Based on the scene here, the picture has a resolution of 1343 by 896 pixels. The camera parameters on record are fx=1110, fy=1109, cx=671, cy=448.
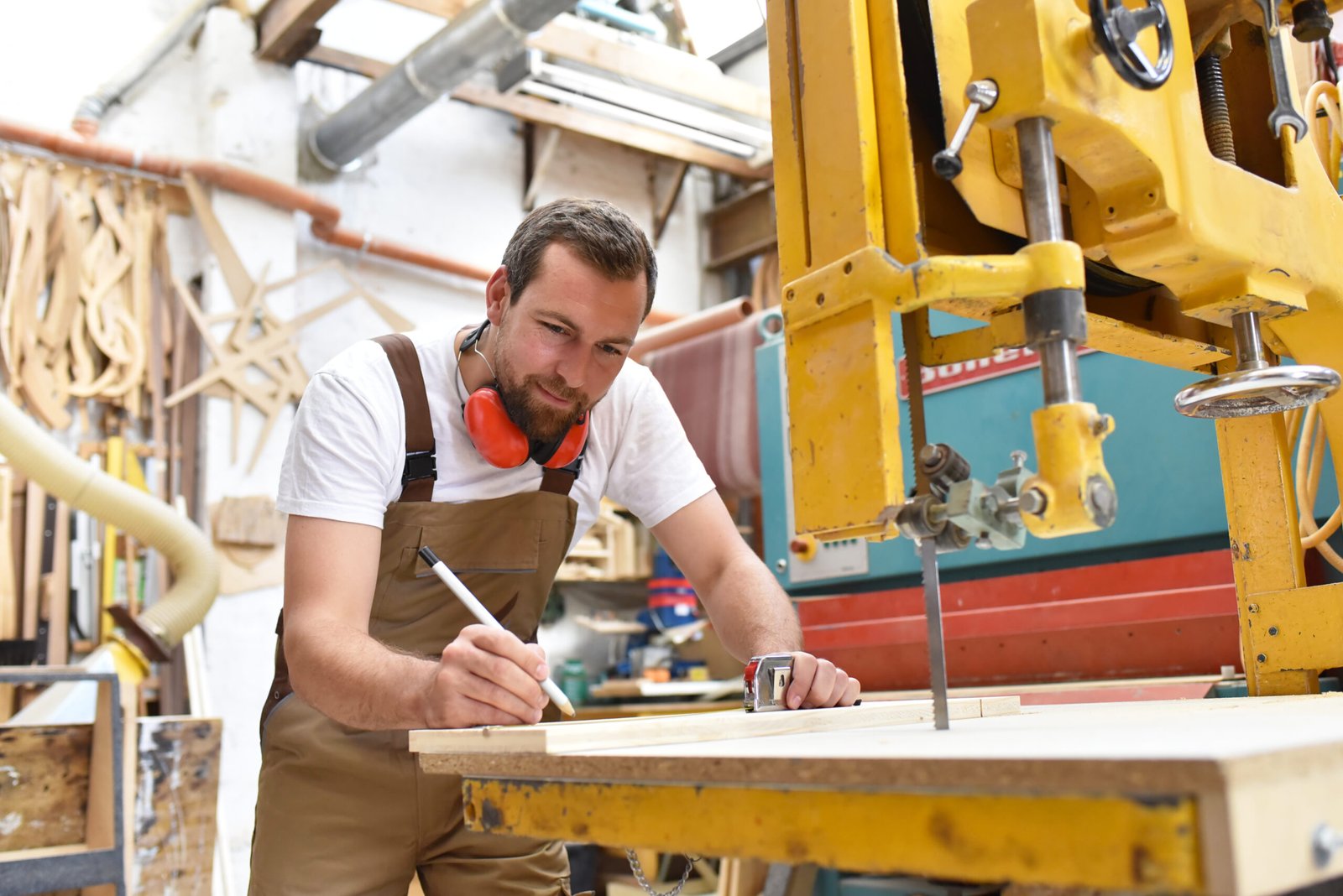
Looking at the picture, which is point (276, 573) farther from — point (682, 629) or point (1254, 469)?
point (1254, 469)

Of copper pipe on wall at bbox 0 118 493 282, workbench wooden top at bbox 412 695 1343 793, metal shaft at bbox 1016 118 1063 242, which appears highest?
copper pipe on wall at bbox 0 118 493 282

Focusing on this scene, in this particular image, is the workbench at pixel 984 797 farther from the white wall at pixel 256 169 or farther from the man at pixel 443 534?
the white wall at pixel 256 169

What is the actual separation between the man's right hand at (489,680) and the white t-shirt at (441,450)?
14.4 inches

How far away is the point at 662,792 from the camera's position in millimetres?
796

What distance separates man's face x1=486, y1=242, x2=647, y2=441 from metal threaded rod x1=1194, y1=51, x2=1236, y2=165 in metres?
0.76

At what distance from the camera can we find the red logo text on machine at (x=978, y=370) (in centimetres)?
218

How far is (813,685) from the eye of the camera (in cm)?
131

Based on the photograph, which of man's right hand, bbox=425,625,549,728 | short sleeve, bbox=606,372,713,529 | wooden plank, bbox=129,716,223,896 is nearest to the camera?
man's right hand, bbox=425,625,549,728

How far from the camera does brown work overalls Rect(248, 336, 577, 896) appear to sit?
1.47 meters

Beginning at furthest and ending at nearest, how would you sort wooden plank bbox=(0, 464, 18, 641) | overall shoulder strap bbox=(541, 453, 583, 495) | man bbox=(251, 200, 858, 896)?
wooden plank bbox=(0, 464, 18, 641) < overall shoulder strap bbox=(541, 453, 583, 495) < man bbox=(251, 200, 858, 896)

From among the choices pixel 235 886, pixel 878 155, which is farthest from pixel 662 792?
pixel 235 886

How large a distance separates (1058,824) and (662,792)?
0.29m

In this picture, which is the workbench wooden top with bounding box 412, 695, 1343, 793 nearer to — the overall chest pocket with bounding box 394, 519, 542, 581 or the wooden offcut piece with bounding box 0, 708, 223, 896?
the overall chest pocket with bounding box 394, 519, 542, 581

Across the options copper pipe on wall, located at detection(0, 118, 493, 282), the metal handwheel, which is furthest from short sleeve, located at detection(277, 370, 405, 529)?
copper pipe on wall, located at detection(0, 118, 493, 282)
